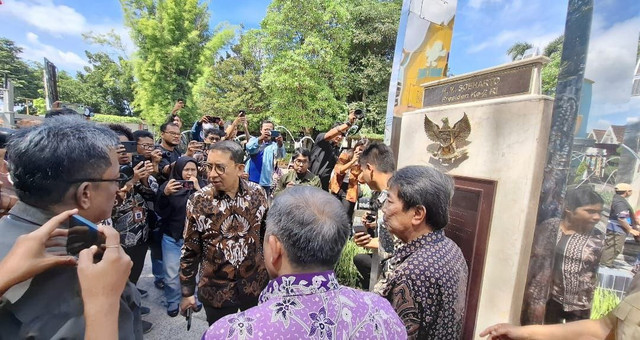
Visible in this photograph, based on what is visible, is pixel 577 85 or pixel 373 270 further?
pixel 373 270

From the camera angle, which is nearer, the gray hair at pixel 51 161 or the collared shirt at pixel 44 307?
the collared shirt at pixel 44 307

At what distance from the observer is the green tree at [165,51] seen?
2269 centimetres

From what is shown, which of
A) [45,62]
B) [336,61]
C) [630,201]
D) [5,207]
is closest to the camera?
[5,207]

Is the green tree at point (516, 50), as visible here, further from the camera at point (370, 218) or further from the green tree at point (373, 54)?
the green tree at point (373, 54)

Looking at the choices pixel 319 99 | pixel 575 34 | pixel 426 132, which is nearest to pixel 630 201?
pixel 575 34

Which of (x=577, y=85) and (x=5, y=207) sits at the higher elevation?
(x=577, y=85)

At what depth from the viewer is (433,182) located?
1.81 m

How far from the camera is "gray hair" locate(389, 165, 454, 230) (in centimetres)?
180

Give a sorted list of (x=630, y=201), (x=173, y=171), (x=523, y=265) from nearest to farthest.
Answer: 1. (x=630, y=201)
2. (x=523, y=265)
3. (x=173, y=171)

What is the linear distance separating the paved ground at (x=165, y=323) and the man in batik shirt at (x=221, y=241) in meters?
1.15

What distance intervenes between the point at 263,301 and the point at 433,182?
1.16 meters

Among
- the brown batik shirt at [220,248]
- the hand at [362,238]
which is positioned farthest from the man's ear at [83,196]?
the hand at [362,238]

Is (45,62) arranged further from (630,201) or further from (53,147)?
(630,201)

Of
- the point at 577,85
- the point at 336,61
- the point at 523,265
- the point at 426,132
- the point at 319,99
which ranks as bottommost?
the point at 523,265
